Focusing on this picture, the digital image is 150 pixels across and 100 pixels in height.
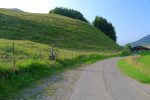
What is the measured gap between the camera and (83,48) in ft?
311

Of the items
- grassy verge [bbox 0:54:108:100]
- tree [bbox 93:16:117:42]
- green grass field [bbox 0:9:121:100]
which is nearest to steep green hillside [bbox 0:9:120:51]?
green grass field [bbox 0:9:121:100]

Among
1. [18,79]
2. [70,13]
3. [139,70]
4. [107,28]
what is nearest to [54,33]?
[107,28]

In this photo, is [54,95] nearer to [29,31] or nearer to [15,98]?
[15,98]

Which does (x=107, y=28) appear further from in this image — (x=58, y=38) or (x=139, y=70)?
(x=139, y=70)

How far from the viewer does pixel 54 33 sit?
103 m

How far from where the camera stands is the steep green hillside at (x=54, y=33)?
90194 millimetres

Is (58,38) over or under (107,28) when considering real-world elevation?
under

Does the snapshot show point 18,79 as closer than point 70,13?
Yes

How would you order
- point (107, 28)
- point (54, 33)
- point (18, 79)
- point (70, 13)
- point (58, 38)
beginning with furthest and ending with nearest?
point (70, 13) < point (107, 28) < point (54, 33) < point (58, 38) < point (18, 79)

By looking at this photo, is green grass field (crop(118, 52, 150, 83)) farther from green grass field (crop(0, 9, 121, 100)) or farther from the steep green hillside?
the steep green hillside

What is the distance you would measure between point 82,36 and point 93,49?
13722mm

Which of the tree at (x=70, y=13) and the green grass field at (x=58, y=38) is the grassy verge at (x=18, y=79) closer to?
the green grass field at (x=58, y=38)

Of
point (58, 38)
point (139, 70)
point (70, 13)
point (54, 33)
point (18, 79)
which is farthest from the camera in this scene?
point (70, 13)

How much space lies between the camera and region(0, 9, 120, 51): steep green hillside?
90.2m
